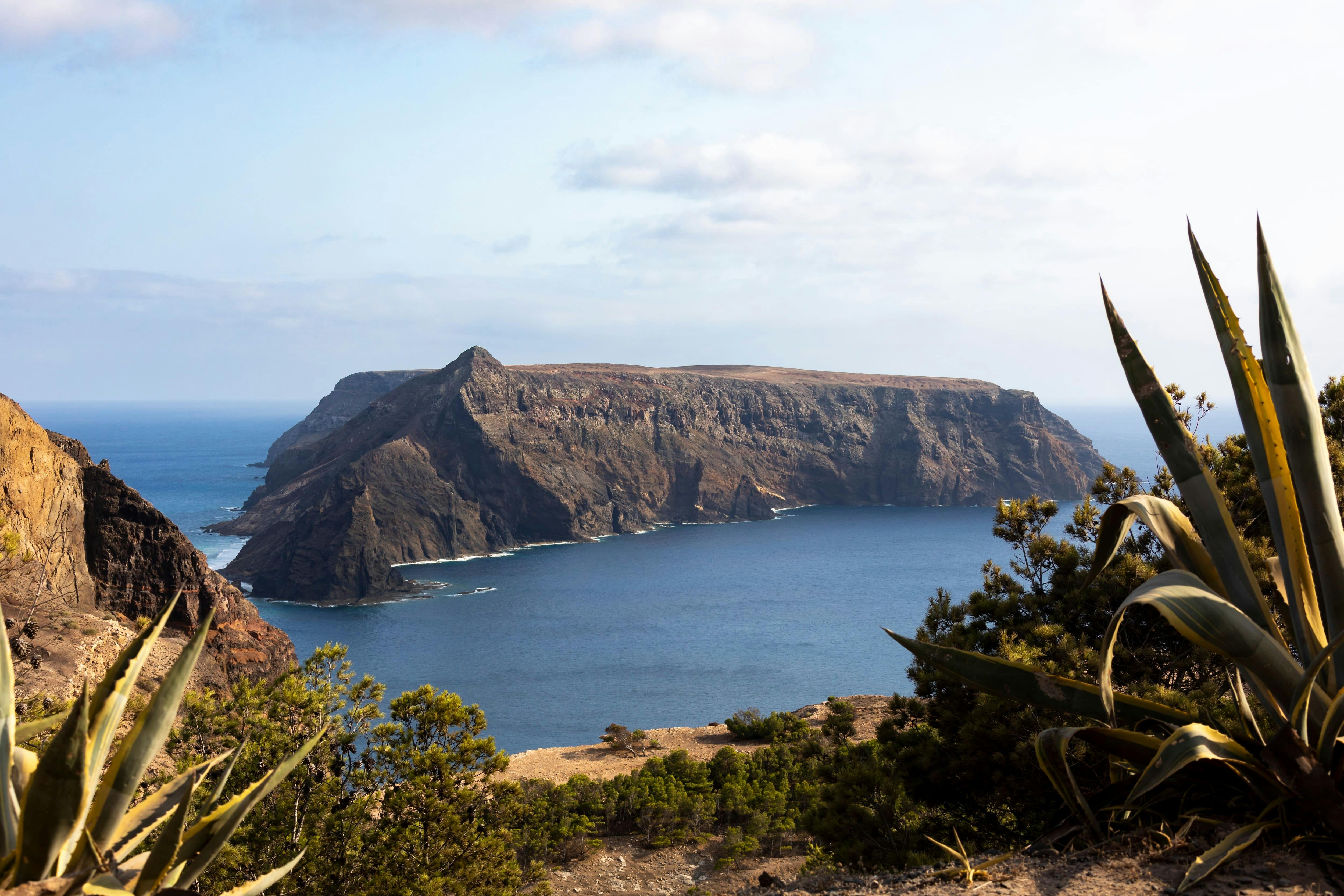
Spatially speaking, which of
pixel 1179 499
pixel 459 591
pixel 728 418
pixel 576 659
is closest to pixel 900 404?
pixel 728 418

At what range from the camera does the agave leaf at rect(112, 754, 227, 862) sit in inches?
118

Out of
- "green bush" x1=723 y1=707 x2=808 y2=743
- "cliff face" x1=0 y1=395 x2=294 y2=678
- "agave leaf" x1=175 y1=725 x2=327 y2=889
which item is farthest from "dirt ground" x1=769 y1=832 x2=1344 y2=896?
"green bush" x1=723 y1=707 x2=808 y2=743

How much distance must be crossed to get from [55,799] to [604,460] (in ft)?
345

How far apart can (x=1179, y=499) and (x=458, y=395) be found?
9744cm

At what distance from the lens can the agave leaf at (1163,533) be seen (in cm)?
442

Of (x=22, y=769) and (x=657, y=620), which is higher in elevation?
(x=22, y=769)

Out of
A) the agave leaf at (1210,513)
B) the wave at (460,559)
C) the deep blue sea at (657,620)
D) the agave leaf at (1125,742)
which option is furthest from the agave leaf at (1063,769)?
the wave at (460,559)

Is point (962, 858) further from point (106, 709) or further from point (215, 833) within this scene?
point (106, 709)

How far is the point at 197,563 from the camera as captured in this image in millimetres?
29531

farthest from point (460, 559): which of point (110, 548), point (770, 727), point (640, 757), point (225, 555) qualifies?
point (770, 727)

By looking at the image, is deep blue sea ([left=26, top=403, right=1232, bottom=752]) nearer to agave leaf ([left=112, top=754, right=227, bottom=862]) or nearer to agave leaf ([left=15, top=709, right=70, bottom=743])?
agave leaf ([left=15, top=709, right=70, bottom=743])

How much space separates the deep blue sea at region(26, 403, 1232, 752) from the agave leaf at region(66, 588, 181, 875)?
1313 inches

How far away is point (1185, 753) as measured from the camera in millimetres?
3666

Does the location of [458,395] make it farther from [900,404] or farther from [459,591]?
[900,404]
